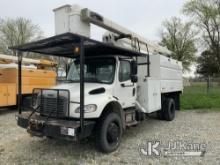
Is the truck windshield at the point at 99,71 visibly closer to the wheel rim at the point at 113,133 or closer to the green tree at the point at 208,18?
the wheel rim at the point at 113,133

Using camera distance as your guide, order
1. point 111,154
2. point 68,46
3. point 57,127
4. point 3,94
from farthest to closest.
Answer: point 3,94 → point 68,46 → point 111,154 → point 57,127

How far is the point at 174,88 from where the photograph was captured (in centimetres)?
1039

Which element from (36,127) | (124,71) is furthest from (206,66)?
(36,127)

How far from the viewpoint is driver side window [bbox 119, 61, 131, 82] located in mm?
6461

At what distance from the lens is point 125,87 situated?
21.6 feet

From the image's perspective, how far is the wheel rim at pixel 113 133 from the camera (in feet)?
18.5

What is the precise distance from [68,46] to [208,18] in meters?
34.3

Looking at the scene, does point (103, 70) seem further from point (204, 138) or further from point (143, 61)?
point (204, 138)

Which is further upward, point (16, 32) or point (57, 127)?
point (16, 32)

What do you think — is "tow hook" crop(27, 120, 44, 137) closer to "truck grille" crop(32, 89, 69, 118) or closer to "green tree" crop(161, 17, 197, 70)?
"truck grille" crop(32, 89, 69, 118)

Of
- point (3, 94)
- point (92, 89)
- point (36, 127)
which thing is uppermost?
point (92, 89)

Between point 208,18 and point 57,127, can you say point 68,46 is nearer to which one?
point 57,127

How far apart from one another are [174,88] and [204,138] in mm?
3665

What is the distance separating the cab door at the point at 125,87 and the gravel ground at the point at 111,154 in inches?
41.0
